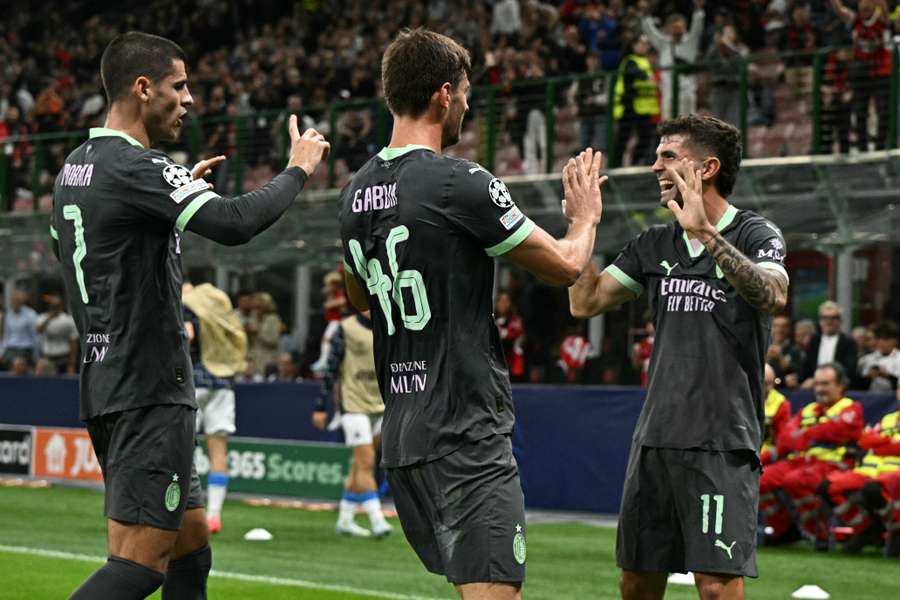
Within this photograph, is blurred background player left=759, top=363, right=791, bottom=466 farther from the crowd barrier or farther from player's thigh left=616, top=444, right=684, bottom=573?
player's thigh left=616, top=444, right=684, bottom=573

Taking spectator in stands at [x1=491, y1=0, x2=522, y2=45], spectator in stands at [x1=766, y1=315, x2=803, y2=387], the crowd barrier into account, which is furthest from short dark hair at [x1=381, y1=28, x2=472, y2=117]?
spectator in stands at [x1=491, y1=0, x2=522, y2=45]

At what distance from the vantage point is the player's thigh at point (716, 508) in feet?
20.0

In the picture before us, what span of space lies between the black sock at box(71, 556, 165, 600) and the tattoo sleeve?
227cm

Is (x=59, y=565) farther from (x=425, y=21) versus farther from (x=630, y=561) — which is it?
(x=425, y=21)

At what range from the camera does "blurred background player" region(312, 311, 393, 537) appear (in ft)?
43.1

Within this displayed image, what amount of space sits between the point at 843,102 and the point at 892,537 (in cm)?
566

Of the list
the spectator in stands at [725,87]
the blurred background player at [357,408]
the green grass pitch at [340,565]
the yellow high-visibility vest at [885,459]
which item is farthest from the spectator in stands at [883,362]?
the blurred background player at [357,408]

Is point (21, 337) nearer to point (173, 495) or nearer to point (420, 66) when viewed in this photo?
point (173, 495)

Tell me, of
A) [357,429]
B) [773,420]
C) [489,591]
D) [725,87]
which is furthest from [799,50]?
[489,591]

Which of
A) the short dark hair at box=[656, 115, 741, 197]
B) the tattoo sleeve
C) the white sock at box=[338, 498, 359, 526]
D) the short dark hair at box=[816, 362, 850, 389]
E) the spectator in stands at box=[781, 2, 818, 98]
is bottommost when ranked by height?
the white sock at box=[338, 498, 359, 526]

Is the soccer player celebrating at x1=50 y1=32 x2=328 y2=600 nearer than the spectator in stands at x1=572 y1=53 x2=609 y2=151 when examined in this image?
Yes

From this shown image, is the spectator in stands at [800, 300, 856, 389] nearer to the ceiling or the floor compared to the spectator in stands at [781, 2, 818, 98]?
nearer to the floor

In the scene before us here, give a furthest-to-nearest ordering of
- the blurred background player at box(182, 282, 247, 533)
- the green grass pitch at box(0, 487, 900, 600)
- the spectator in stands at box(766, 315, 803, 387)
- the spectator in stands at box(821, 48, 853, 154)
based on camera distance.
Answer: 1. the spectator in stands at box(821, 48, 853, 154)
2. the spectator in stands at box(766, 315, 803, 387)
3. the blurred background player at box(182, 282, 247, 533)
4. the green grass pitch at box(0, 487, 900, 600)

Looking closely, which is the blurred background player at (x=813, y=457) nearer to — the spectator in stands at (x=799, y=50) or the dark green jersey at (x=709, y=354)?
the spectator in stands at (x=799, y=50)
